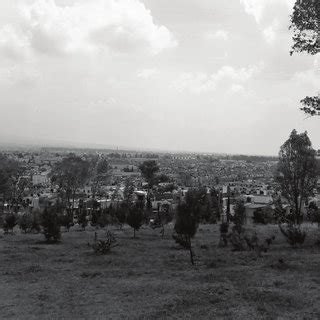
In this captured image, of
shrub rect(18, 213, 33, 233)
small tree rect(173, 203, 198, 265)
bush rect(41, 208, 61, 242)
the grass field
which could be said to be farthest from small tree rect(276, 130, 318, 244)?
shrub rect(18, 213, 33, 233)

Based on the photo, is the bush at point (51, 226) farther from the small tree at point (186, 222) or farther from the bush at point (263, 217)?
the bush at point (263, 217)

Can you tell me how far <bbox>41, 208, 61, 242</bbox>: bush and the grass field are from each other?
3.75 m

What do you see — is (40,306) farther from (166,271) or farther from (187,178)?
(187,178)

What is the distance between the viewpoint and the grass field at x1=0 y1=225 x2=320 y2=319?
12.8 m

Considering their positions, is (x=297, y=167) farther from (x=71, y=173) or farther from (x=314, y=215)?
(x=71, y=173)

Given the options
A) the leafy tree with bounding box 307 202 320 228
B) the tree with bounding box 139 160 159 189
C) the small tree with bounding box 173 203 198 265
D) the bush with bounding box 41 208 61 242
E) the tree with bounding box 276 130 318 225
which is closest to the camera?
the small tree with bounding box 173 203 198 265

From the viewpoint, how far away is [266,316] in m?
12.0

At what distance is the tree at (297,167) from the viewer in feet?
117

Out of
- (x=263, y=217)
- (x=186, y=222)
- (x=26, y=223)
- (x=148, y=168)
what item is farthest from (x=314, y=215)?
(x=26, y=223)

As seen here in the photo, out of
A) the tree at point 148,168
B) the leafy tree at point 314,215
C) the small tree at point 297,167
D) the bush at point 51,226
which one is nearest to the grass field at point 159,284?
the bush at point 51,226

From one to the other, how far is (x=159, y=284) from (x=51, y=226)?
1600cm

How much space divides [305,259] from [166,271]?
6924mm

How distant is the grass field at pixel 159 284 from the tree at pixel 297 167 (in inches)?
409

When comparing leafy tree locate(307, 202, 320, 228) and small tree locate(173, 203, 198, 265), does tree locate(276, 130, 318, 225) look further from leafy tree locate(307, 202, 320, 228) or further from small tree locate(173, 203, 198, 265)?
small tree locate(173, 203, 198, 265)
